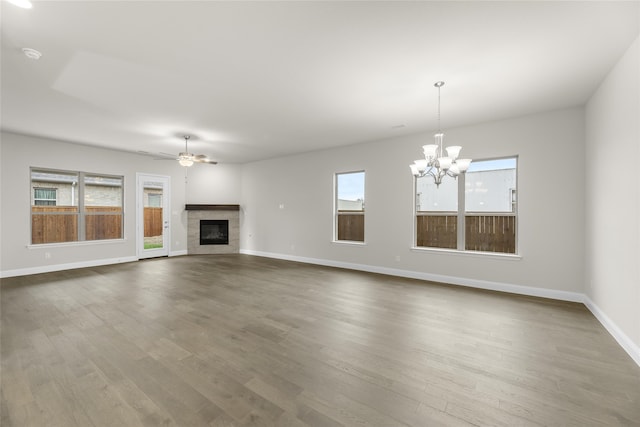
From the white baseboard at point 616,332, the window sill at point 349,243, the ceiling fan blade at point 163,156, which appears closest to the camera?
the white baseboard at point 616,332

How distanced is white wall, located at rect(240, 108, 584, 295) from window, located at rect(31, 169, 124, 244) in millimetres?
3384

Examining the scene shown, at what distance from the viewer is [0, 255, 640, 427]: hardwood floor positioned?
1723mm

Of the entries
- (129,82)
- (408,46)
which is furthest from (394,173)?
(129,82)

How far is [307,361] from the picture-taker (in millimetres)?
2316

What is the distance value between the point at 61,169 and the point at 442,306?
805 centimetres

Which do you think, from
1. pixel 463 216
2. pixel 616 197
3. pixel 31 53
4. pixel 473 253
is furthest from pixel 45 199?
pixel 616 197

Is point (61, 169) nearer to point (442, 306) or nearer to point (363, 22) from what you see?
point (363, 22)

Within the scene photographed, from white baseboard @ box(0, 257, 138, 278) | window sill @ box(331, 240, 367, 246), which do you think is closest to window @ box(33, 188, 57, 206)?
white baseboard @ box(0, 257, 138, 278)

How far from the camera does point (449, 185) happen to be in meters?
5.19

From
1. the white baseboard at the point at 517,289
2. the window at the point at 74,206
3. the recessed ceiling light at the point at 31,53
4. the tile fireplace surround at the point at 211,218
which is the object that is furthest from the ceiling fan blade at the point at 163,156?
the recessed ceiling light at the point at 31,53

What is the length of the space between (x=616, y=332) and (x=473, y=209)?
→ 253 cm

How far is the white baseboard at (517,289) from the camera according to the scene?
2.60 metres

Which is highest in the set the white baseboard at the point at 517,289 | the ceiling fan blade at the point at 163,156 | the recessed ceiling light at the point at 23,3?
the recessed ceiling light at the point at 23,3

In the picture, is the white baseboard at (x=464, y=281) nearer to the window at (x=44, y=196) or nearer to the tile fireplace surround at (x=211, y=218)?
the tile fireplace surround at (x=211, y=218)
